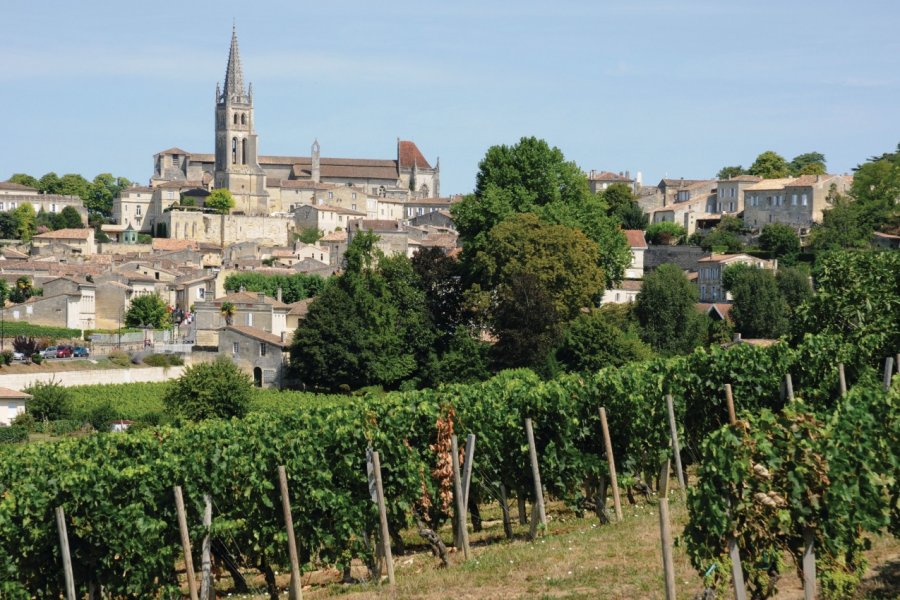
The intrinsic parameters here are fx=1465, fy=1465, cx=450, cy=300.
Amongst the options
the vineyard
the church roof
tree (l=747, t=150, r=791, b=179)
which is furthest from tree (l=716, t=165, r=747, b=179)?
the vineyard

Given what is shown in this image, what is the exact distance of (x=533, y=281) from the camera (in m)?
49.9

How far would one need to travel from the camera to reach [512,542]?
17641 millimetres

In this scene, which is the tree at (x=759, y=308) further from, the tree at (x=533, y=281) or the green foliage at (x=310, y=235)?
the green foliage at (x=310, y=235)

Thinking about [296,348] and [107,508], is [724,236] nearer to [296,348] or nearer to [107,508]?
[296,348]

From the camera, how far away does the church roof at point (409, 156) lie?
149 m

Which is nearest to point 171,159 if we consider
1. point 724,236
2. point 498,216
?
point 724,236

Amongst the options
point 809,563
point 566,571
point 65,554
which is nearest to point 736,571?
point 809,563

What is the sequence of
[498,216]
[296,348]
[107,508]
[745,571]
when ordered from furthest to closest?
[498,216] → [296,348] → [107,508] → [745,571]

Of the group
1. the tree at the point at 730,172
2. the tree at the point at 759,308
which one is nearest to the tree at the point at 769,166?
the tree at the point at 730,172

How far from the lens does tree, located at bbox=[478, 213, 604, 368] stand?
4872cm

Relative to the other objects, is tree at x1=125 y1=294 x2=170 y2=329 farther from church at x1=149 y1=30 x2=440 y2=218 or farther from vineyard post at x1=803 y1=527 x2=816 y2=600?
vineyard post at x1=803 y1=527 x2=816 y2=600

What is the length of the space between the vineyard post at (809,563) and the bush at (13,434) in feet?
107

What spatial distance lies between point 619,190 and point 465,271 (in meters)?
39.8

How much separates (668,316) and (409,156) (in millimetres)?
96651
